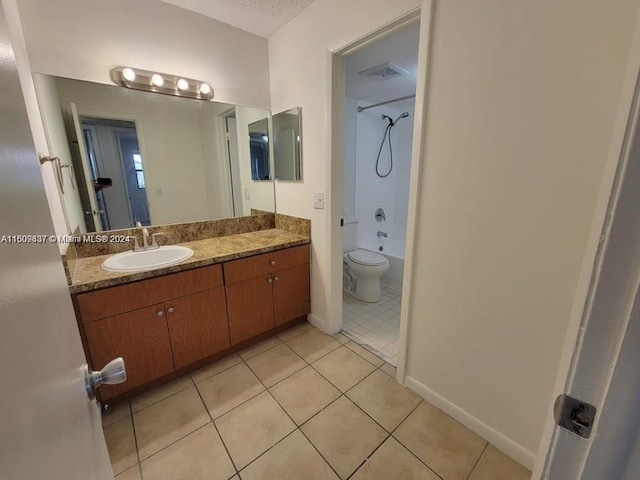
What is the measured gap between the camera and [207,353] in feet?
5.87

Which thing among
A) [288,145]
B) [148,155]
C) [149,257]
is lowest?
[149,257]

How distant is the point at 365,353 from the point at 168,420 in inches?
50.7

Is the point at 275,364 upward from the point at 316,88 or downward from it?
downward

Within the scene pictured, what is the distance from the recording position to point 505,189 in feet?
3.69

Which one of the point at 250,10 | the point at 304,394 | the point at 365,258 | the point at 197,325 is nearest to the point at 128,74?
the point at 250,10

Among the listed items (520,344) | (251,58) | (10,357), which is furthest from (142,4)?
(520,344)

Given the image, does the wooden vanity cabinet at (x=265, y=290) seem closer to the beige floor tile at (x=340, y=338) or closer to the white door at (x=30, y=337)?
the beige floor tile at (x=340, y=338)

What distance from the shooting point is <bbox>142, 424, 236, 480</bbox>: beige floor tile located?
1.19 m

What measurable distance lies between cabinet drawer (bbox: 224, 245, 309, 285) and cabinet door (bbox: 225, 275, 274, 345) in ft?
0.15

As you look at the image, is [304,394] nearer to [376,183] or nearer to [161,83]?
[161,83]

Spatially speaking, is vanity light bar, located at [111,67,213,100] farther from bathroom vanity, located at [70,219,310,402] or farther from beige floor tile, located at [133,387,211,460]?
beige floor tile, located at [133,387,211,460]

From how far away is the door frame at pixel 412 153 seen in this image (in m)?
1.29

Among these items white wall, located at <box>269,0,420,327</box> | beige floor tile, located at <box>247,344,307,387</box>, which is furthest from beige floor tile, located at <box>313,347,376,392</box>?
white wall, located at <box>269,0,420,327</box>

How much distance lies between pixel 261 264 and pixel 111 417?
46.4 inches
